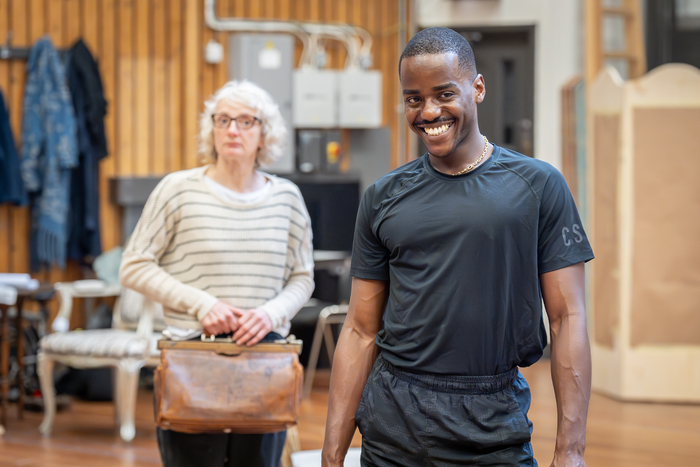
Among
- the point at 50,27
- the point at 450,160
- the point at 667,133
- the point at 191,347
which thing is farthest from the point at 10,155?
the point at 450,160

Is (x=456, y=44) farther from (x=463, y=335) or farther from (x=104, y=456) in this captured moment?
(x=104, y=456)

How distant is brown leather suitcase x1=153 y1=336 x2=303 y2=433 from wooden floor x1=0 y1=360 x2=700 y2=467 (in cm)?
188

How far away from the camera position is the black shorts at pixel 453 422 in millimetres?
1357

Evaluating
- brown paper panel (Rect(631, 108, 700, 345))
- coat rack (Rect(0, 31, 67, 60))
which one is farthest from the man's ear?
coat rack (Rect(0, 31, 67, 60))

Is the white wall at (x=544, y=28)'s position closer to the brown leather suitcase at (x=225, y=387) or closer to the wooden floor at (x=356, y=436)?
the wooden floor at (x=356, y=436)

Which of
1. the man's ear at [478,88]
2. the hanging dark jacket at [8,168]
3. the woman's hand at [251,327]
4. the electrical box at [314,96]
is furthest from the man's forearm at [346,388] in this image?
the electrical box at [314,96]

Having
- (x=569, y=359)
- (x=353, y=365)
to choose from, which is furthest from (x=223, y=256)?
(x=569, y=359)

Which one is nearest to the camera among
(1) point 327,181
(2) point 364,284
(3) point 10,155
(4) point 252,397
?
(2) point 364,284

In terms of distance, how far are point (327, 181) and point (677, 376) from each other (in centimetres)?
284

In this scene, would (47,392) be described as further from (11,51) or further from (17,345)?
(11,51)

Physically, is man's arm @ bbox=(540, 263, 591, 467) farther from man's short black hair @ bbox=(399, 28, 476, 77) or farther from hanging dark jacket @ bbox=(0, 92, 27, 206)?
Answer: hanging dark jacket @ bbox=(0, 92, 27, 206)

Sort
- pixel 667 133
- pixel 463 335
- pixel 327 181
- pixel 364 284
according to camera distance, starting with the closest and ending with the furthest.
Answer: pixel 463 335, pixel 364 284, pixel 667 133, pixel 327 181

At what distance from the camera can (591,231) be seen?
17.9 feet

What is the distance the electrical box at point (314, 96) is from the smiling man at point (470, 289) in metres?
4.87
